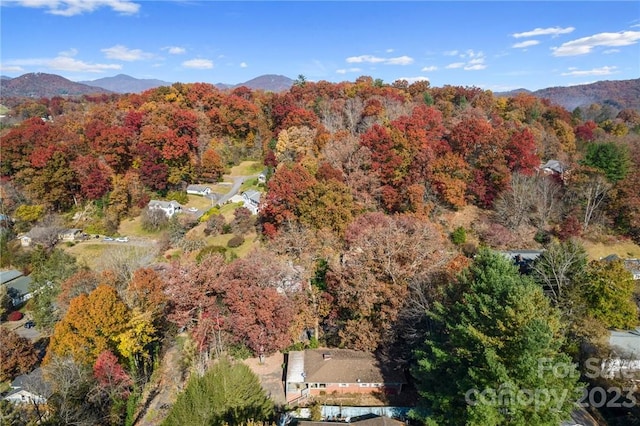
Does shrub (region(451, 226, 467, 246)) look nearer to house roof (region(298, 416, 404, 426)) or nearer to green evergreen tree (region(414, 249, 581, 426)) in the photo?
green evergreen tree (region(414, 249, 581, 426))

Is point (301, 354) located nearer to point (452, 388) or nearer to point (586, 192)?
point (452, 388)

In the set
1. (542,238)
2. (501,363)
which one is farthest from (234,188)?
(501,363)

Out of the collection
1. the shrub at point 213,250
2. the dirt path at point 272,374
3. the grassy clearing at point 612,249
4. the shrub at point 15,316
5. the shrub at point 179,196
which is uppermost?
the shrub at point 179,196

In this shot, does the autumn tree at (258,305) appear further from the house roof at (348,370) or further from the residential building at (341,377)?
the house roof at (348,370)

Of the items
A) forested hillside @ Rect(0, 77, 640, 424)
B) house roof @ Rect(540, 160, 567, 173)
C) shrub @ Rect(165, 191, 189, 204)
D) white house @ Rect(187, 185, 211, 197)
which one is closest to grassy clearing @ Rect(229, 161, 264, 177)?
forested hillside @ Rect(0, 77, 640, 424)

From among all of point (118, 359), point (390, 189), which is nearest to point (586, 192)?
point (390, 189)

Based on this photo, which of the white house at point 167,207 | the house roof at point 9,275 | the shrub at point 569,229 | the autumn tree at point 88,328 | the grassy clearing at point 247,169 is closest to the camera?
the autumn tree at point 88,328

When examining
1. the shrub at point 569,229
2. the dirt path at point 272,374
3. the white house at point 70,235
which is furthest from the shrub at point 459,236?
the white house at point 70,235
